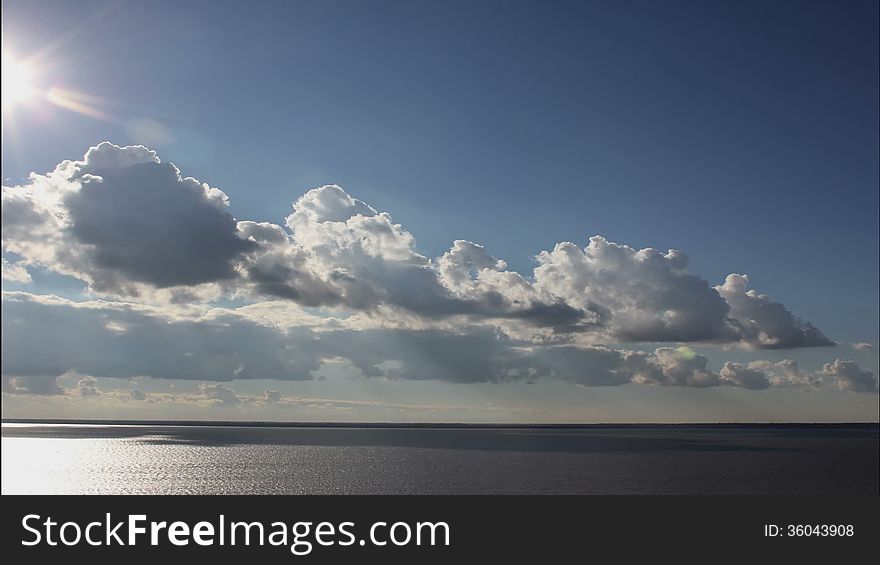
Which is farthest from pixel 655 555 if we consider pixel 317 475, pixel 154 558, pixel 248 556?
pixel 317 475

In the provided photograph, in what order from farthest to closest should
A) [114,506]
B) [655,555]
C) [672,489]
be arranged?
1. [672,489]
2. [114,506]
3. [655,555]

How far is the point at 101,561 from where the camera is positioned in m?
56.7

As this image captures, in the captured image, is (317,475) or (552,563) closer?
(552,563)

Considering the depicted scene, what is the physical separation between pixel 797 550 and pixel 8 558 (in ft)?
209

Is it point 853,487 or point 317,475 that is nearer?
point 853,487

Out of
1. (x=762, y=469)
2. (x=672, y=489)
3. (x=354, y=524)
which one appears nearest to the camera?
(x=354, y=524)

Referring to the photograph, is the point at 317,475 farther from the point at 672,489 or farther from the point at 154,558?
the point at 154,558

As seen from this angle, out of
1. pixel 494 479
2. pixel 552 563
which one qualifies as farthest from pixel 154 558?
pixel 494 479

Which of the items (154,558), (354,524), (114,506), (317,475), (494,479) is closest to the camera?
(154,558)

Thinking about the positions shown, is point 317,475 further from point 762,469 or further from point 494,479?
point 762,469

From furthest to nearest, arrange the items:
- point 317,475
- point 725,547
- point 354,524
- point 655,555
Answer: point 317,475
point 354,524
point 725,547
point 655,555

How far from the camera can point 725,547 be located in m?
64.0

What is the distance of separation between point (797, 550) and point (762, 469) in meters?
82.9

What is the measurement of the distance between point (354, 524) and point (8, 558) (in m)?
28.1
